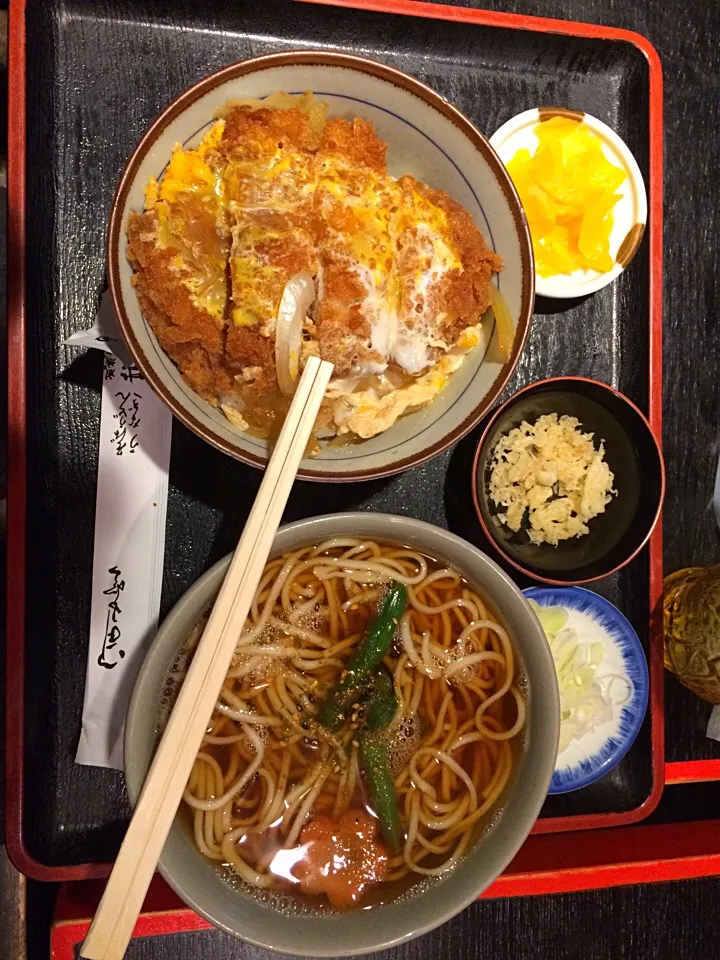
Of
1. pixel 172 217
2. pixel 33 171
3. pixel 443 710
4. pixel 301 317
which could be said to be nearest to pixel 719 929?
pixel 443 710

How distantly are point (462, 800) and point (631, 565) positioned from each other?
78 centimetres

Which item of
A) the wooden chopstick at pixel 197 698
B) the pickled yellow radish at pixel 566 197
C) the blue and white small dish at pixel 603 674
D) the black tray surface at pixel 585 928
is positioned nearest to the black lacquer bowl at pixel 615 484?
the blue and white small dish at pixel 603 674

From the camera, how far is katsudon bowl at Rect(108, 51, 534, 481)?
1.39 metres

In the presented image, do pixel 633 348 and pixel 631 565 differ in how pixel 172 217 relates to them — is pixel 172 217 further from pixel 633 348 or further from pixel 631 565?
pixel 631 565

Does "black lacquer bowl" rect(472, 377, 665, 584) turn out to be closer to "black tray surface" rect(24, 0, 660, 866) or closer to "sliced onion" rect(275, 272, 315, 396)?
"black tray surface" rect(24, 0, 660, 866)

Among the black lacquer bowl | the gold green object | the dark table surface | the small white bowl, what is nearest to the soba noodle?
the black lacquer bowl

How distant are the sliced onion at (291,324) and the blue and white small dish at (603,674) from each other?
87 centimetres

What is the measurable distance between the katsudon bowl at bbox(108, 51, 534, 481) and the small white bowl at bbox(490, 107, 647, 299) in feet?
1.09

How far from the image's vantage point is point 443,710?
5.49 feet

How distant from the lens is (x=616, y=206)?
1.83m

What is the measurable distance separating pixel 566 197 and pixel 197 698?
58.0 inches

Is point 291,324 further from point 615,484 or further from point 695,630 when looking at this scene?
point 695,630

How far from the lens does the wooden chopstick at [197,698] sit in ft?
3.82

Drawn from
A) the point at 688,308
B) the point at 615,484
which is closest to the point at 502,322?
the point at 615,484
